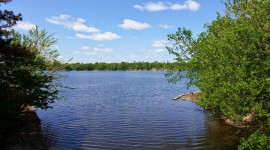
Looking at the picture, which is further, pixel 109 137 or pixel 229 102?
pixel 109 137

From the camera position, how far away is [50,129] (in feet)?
118

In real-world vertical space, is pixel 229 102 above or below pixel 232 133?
above

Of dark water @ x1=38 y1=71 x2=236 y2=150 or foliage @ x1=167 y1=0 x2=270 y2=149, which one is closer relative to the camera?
foliage @ x1=167 y1=0 x2=270 y2=149

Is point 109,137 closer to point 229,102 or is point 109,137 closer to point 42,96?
point 42,96

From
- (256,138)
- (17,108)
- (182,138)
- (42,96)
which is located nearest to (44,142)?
(42,96)

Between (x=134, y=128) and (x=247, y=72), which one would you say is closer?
(x=247, y=72)

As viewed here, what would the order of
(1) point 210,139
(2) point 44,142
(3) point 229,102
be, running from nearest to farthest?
(3) point 229,102, (2) point 44,142, (1) point 210,139

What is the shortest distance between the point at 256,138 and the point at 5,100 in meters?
18.3

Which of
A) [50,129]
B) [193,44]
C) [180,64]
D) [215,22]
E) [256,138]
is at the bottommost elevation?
[50,129]

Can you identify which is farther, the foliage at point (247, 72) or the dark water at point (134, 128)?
the dark water at point (134, 128)

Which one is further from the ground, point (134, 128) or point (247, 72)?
point (247, 72)

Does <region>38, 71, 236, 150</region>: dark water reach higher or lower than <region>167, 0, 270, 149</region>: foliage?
lower

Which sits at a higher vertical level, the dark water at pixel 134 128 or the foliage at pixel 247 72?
the foliage at pixel 247 72

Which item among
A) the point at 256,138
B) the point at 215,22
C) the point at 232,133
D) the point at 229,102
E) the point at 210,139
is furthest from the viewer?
the point at 215,22
